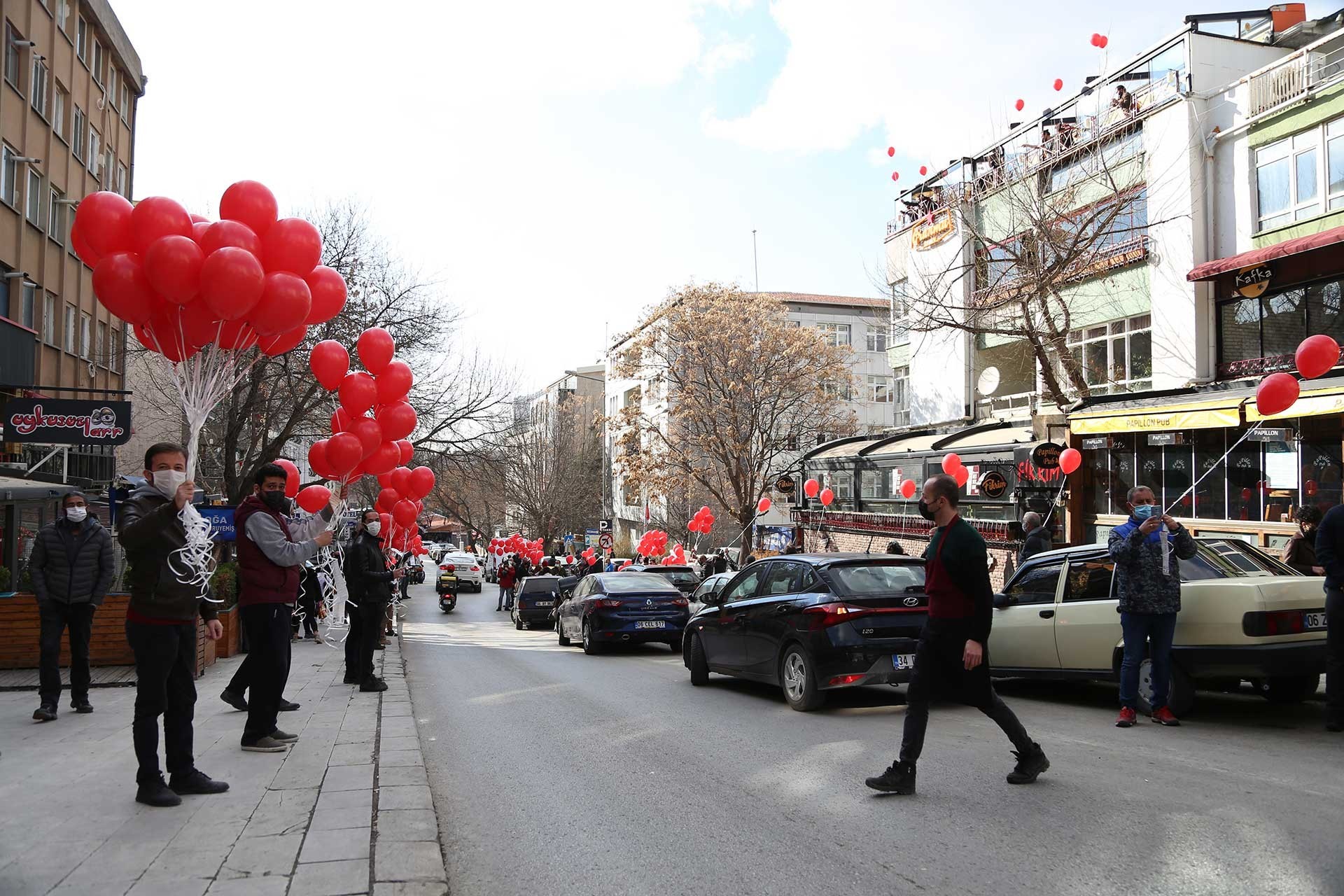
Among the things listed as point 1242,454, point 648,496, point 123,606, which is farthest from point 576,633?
point 648,496

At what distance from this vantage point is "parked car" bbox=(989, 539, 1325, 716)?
24.5 feet

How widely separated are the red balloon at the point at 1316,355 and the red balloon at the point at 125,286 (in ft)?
37.9

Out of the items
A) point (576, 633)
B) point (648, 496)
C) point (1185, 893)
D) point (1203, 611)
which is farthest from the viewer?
point (648, 496)

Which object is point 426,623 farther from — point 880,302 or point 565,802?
point 880,302

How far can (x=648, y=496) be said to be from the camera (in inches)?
1485

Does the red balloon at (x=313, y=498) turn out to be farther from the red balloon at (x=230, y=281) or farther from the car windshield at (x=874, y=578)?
the car windshield at (x=874, y=578)

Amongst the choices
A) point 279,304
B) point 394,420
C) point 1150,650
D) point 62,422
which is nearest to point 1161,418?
point 1150,650

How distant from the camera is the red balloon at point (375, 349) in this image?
1009 centimetres

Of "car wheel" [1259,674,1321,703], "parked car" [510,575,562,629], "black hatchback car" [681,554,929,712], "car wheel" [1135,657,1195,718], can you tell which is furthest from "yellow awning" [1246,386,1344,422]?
"parked car" [510,575,562,629]

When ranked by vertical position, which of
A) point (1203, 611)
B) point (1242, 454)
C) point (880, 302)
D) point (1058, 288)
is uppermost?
point (880, 302)

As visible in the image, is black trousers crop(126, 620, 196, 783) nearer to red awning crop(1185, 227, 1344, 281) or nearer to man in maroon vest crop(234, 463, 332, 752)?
man in maroon vest crop(234, 463, 332, 752)

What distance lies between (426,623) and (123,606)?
17260 millimetres

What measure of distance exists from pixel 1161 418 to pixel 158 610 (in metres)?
18.2

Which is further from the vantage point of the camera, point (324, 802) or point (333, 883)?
point (324, 802)
